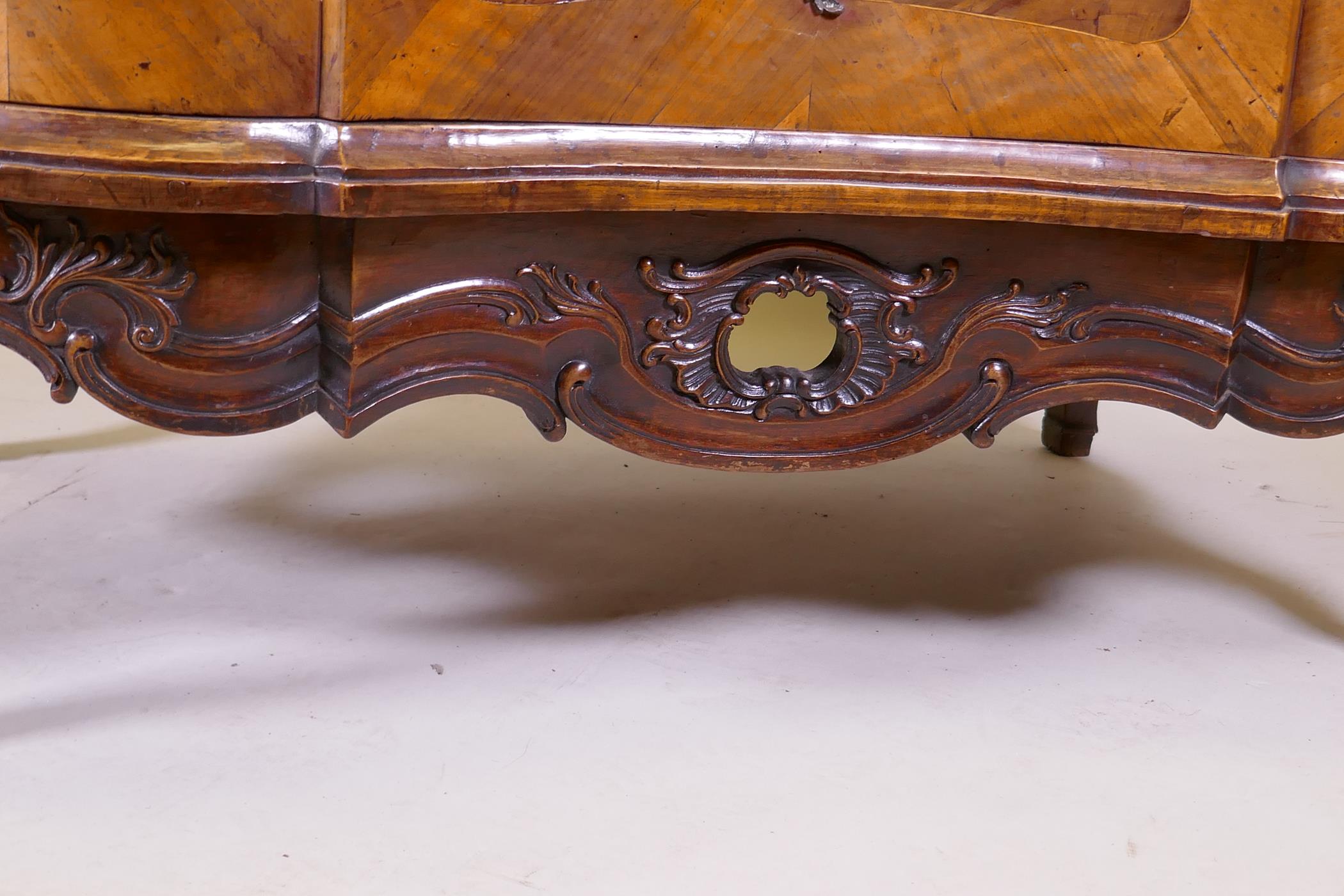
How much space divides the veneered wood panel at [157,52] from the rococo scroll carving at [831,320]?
1.08ft

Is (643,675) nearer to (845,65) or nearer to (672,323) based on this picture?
(672,323)

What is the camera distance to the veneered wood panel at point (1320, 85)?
1.13 metres

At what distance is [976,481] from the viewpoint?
197 cm

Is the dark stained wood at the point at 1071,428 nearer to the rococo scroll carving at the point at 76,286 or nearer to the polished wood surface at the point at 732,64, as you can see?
the polished wood surface at the point at 732,64

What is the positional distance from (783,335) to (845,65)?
1.86m

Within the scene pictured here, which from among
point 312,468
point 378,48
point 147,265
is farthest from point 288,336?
point 312,468

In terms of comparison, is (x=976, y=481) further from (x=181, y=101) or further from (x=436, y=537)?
(x=181, y=101)

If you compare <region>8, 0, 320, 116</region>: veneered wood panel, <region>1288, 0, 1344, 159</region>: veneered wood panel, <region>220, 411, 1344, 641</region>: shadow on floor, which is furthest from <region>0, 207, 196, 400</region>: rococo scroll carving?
<region>1288, 0, 1344, 159</region>: veneered wood panel

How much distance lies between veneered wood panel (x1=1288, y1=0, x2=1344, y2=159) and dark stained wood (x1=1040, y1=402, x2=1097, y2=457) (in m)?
0.95

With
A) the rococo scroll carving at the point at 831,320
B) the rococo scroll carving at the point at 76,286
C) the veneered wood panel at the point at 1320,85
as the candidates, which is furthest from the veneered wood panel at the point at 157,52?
the veneered wood panel at the point at 1320,85

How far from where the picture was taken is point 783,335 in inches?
115

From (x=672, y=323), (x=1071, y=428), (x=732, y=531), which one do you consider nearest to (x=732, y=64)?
(x=672, y=323)

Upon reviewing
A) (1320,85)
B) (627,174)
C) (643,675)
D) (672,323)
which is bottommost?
(643,675)

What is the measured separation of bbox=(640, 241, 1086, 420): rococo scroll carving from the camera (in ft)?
3.76
